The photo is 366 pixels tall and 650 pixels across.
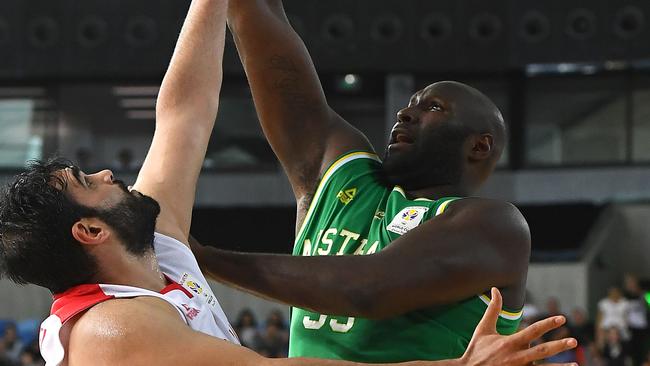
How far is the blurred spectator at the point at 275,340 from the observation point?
11870 mm

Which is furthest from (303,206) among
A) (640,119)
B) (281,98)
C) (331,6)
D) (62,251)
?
(640,119)

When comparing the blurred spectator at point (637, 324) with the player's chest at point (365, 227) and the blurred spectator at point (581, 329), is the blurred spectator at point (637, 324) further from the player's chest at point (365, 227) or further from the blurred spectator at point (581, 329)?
the player's chest at point (365, 227)

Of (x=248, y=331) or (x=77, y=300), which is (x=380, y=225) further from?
(x=248, y=331)

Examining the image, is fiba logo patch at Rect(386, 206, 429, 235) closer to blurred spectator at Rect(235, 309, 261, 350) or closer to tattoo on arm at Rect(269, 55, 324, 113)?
tattoo on arm at Rect(269, 55, 324, 113)

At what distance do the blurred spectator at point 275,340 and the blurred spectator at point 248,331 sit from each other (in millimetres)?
101

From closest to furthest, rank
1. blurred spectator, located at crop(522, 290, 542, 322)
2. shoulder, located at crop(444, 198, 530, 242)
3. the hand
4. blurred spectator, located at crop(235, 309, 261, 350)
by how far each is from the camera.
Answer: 1. the hand
2. shoulder, located at crop(444, 198, 530, 242)
3. blurred spectator, located at crop(522, 290, 542, 322)
4. blurred spectator, located at crop(235, 309, 261, 350)

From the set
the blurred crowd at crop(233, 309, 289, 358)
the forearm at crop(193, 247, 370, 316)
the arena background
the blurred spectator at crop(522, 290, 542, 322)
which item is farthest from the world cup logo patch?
the arena background

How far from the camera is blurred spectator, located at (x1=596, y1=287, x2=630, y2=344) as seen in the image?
12.3 m

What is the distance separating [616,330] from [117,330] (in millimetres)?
10107

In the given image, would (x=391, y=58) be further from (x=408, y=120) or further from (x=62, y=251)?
(x=62, y=251)

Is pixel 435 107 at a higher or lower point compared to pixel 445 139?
higher

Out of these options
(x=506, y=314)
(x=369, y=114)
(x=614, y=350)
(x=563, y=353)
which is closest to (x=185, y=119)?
(x=506, y=314)

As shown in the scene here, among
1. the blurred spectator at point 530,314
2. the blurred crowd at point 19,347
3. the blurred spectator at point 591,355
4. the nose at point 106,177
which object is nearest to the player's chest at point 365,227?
the nose at point 106,177

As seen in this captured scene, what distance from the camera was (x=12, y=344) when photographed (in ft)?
41.1
